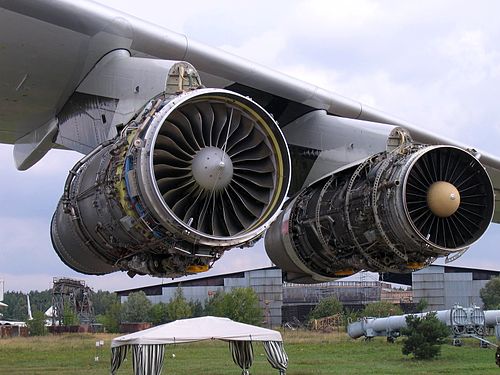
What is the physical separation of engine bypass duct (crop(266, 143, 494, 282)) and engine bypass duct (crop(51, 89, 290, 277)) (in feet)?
5.16

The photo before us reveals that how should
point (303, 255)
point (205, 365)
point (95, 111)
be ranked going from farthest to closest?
point (205, 365), point (303, 255), point (95, 111)

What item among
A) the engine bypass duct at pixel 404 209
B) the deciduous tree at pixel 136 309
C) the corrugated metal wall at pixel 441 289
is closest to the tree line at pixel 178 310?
the deciduous tree at pixel 136 309

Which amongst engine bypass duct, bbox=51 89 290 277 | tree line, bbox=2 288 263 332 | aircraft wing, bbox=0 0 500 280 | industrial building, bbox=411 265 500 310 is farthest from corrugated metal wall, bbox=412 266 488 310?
engine bypass duct, bbox=51 89 290 277

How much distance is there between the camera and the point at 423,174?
26.8ft

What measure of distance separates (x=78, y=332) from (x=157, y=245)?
189 feet

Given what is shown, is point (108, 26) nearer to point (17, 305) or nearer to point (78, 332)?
point (78, 332)

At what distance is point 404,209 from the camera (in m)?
7.89

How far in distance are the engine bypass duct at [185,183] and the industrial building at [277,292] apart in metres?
66.6

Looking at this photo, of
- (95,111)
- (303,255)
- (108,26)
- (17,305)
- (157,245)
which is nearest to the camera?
(157,245)

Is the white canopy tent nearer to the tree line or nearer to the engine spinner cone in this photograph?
the engine spinner cone

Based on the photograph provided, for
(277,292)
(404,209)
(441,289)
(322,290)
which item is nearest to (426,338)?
(404,209)

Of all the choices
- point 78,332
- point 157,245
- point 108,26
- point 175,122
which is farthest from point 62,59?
point 78,332

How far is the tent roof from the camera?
59.8 feet

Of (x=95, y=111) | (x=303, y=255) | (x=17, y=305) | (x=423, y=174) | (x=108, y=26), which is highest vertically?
(x=108, y=26)
